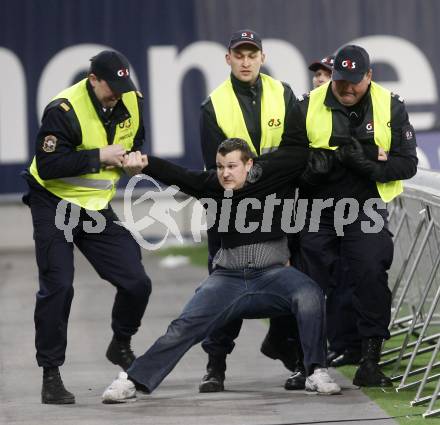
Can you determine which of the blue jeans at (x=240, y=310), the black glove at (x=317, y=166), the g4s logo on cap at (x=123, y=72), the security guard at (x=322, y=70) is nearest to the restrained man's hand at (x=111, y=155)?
the g4s logo on cap at (x=123, y=72)

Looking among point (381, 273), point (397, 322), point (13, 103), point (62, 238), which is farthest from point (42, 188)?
point (13, 103)

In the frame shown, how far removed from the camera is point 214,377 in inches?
300

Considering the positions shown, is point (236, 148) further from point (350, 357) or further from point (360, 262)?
point (350, 357)

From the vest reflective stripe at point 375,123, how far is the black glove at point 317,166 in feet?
0.28

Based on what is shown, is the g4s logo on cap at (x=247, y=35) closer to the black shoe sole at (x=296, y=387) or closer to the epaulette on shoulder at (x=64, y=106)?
the epaulette on shoulder at (x=64, y=106)

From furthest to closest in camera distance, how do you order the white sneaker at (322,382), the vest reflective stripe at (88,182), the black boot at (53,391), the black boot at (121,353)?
the black boot at (121,353) < the vest reflective stripe at (88,182) < the black boot at (53,391) < the white sneaker at (322,382)

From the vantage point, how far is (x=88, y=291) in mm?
12859

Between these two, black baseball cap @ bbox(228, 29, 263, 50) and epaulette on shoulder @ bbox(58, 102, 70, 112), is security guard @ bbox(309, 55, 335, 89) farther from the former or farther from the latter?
epaulette on shoulder @ bbox(58, 102, 70, 112)

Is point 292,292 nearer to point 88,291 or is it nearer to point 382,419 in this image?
point 382,419

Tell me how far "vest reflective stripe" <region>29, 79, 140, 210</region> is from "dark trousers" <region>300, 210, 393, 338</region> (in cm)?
117

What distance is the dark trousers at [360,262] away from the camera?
7.53 m

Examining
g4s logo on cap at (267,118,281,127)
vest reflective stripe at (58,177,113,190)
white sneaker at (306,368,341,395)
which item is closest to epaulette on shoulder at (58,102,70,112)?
vest reflective stripe at (58,177,113,190)

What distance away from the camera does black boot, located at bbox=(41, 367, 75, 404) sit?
23.8ft

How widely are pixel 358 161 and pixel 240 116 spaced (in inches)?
28.7
